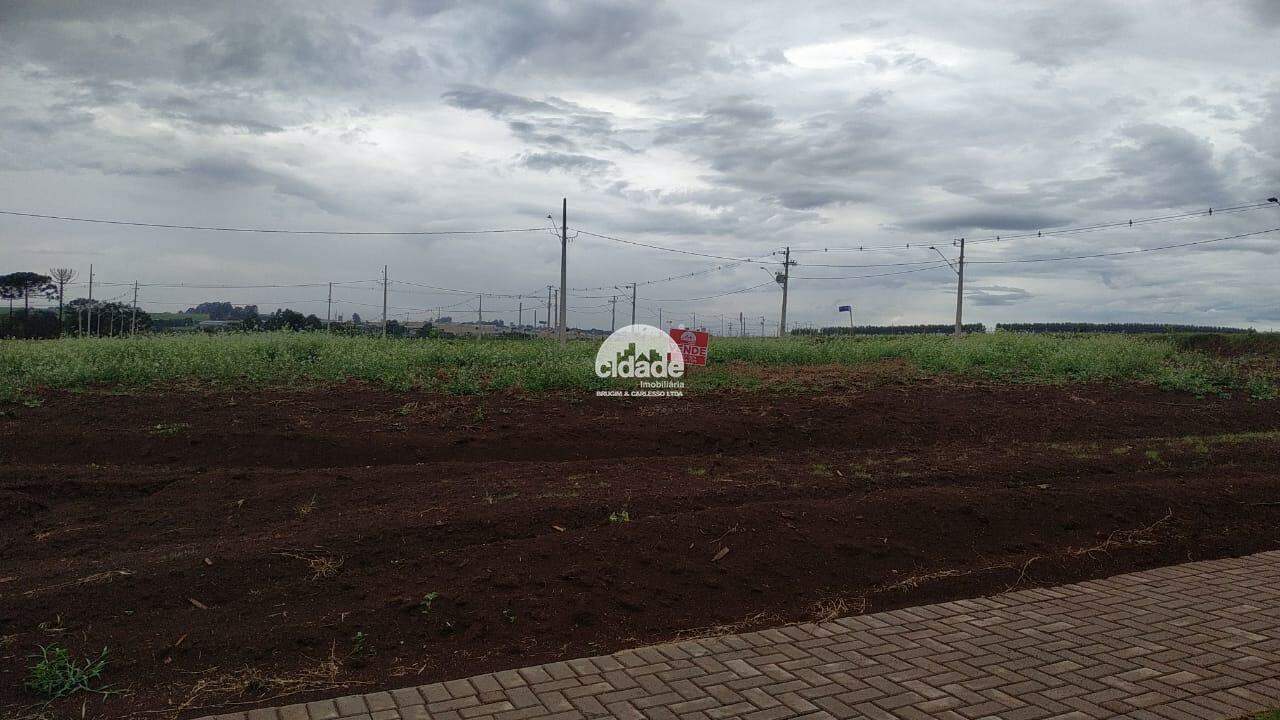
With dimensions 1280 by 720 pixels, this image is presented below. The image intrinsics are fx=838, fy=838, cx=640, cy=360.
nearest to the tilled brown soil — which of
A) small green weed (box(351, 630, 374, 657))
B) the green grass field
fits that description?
small green weed (box(351, 630, 374, 657))

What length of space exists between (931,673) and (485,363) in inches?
484

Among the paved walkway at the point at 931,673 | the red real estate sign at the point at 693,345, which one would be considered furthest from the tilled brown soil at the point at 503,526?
the red real estate sign at the point at 693,345

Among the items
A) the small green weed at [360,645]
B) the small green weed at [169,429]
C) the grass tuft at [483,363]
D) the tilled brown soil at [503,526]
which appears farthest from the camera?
the grass tuft at [483,363]

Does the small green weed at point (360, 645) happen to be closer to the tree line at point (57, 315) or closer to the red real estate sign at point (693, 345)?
the red real estate sign at point (693, 345)

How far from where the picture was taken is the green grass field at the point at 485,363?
41.1ft

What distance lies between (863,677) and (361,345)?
1568 cm

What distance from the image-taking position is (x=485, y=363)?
1552 cm

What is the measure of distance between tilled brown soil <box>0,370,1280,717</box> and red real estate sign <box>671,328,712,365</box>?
4.19m

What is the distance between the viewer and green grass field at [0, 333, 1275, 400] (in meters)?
12.5

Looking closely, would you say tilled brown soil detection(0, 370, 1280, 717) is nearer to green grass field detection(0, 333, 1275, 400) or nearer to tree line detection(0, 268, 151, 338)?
green grass field detection(0, 333, 1275, 400)

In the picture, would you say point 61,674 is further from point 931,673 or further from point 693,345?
point 693,345

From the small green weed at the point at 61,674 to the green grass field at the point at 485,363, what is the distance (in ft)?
26.0

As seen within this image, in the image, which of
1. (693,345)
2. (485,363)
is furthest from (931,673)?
(485,363)

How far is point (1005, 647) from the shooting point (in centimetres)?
440
